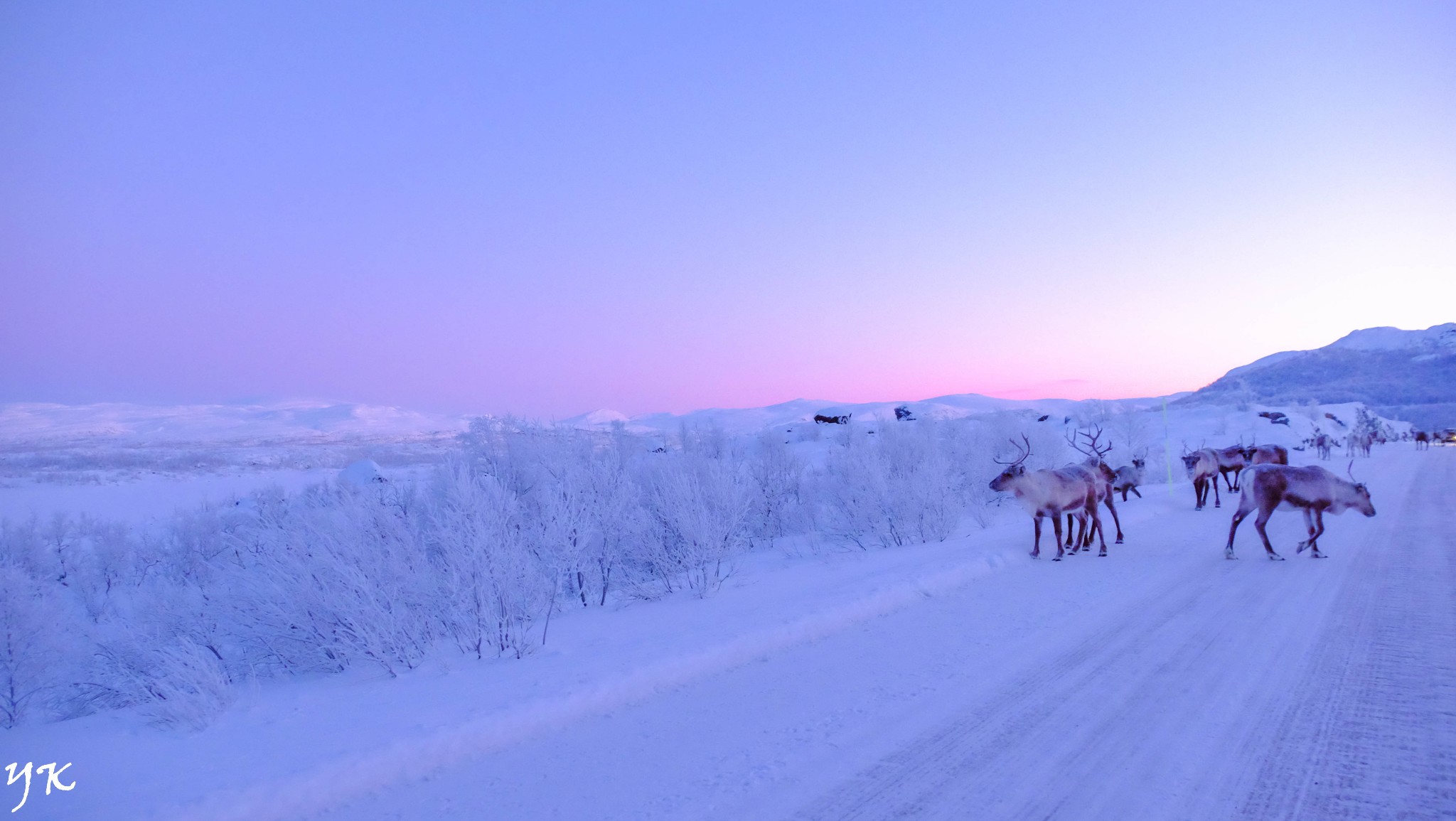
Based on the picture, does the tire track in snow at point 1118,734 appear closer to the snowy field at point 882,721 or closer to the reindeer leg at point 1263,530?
the snowy field at point 882,721

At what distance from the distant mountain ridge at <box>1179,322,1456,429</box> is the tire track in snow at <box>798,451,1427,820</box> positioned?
97.1 metres

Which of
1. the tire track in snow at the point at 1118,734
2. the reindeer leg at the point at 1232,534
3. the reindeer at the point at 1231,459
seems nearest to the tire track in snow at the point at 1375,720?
the tire track in snow at the point at 1118,734

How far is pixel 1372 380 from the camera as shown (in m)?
110

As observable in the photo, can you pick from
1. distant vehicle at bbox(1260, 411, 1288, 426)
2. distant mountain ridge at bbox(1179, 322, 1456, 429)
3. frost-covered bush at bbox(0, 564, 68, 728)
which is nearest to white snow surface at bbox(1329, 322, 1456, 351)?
distant mountain ridge at bbox(1179, 322, 1456, 429)

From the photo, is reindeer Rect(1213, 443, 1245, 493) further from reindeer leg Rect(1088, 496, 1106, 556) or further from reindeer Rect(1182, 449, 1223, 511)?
reindeer leg Rect(1088, 496, 1106, 556)

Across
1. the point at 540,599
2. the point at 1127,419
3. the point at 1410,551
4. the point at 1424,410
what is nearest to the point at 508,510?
the point at 540,599

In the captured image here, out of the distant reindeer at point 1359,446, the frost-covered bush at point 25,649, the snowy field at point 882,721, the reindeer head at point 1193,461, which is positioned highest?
the reindeer head at point 1193,461

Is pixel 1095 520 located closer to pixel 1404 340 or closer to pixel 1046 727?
pixel 1046 727

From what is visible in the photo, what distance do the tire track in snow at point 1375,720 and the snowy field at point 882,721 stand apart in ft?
0.06

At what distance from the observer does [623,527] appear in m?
12.8

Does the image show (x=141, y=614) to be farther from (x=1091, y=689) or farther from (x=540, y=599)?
(x=1091, y=689)

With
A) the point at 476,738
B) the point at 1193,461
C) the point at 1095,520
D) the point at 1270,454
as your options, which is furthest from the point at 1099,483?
the point at 476,738

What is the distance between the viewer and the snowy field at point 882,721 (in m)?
3.62

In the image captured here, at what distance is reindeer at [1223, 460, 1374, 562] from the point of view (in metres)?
9.95
